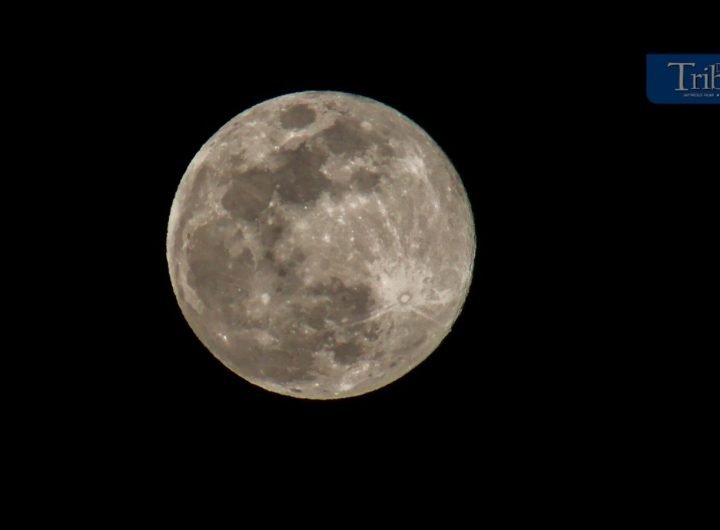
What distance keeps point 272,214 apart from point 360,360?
4.43 ft

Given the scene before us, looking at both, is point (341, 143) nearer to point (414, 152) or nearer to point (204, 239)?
point (414, 152)

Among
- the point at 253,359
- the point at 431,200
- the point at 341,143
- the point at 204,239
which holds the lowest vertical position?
the point at 253,359

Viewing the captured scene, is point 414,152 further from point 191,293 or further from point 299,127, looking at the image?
point 191,293

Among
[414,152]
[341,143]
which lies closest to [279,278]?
[341,143]

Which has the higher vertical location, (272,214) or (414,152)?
(414,152)

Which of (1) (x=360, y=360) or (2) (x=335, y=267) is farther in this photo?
(1) (x=360, y=360)

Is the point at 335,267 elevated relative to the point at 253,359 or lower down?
elevated

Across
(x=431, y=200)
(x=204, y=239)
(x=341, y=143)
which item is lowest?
(x=204, y=239)

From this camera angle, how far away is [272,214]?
196 inches

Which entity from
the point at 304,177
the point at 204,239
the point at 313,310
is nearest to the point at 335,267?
the point at 313,310

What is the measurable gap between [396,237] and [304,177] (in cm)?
80

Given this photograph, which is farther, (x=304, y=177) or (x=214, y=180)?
(x=214, y=180)

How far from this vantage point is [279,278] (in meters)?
5.02

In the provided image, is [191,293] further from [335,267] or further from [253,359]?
[335,267]
